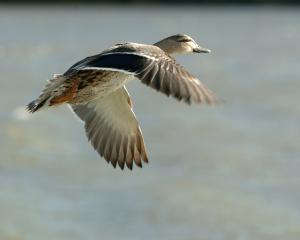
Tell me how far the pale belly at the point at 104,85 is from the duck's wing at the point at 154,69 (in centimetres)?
20

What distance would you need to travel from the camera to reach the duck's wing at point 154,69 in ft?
24.0

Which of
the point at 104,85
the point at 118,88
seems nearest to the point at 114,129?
the point at 118,88

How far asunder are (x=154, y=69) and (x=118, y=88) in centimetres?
147

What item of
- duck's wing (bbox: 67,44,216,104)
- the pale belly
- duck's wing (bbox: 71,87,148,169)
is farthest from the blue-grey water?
duck's wing (bbox: 67,44,216,104)

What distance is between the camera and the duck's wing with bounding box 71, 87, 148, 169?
9.82 meters

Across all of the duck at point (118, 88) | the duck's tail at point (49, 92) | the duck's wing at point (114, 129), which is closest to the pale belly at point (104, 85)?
the duck at point (118, 88)

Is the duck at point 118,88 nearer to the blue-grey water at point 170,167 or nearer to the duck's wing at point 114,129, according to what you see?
the duck's wing at point 114,129

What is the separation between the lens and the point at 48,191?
15.4 metres

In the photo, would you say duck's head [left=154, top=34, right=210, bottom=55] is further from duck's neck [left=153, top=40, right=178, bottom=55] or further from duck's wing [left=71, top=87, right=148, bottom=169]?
duck's wing [left=71, top=87, right=148, bottom=169]

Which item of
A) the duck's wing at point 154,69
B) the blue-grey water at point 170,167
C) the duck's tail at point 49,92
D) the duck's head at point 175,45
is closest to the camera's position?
the duck's wing at point 154,69

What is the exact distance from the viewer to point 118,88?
9.21 meters

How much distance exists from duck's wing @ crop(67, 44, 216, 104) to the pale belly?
0.67 feet

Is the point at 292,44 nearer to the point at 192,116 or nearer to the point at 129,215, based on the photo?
the point at 192,116

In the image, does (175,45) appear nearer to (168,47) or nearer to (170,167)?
(168,47)
